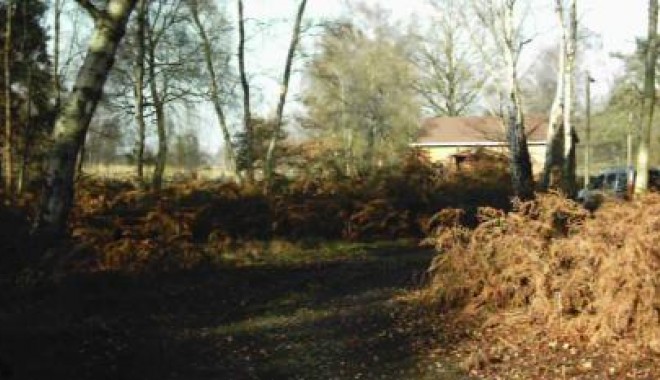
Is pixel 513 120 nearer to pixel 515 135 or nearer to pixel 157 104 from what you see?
pixel 515 135

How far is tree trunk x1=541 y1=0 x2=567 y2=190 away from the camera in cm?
2348

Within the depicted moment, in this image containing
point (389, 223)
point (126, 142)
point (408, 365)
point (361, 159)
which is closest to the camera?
→ point (408, 365)

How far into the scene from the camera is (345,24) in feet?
103

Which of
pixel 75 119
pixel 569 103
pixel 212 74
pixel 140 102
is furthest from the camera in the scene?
pixel 212 74

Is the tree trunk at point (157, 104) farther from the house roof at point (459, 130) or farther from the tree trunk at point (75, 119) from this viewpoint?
the house roof at point (459, 130)

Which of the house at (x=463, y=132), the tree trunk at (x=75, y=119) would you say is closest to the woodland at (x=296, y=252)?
the tree trunk at (x=75, y=119)

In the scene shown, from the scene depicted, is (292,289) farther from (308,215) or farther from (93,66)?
(308,215)

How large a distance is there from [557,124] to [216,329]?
1742cm

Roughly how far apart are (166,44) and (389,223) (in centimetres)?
1474

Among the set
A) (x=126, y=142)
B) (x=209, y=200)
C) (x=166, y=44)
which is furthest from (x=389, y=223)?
(x=126, y=142)

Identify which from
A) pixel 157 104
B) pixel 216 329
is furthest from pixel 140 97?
pixel 216 329

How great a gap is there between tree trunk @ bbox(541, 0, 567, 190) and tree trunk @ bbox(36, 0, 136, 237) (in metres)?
16.2

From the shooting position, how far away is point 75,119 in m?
8.69

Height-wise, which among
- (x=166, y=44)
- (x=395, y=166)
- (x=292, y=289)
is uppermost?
(x=166, y=44)
